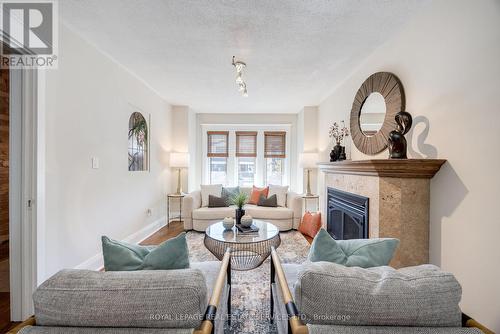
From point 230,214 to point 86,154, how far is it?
238cm

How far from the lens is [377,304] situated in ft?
2.66

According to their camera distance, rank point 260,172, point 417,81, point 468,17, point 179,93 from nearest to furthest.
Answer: point 468,17, point 417,81, point 179,93, point 260,172

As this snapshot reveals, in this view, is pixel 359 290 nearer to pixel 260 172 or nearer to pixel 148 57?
pixel 148 57

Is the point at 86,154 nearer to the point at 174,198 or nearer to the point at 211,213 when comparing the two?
the point at 211,213

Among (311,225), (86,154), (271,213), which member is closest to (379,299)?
(86,154)

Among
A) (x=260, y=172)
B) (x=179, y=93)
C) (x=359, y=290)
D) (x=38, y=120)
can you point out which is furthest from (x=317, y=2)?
(x=260, y=172)

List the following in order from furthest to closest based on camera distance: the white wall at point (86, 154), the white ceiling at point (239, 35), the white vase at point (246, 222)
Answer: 1. the white vase at point (246, 222)
2. the white wall at point (86, 154)
3. the white ceiling at point (239, 35)

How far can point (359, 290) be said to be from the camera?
0.83 m

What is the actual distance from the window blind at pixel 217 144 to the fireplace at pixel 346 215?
3.01 metres

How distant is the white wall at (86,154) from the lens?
6.81ft

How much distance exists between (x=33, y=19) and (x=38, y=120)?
804mm

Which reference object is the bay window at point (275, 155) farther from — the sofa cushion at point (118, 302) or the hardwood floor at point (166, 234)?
the sofa cushion at point (118, 302)

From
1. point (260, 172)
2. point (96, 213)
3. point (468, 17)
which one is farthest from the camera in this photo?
point (260, 172)

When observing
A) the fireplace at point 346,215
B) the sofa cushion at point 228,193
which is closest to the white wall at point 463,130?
the fireplace at point 346,215
